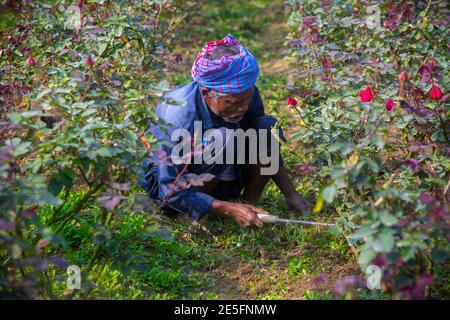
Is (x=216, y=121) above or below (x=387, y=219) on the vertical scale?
below

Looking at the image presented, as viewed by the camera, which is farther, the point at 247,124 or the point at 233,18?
the point at 233,18

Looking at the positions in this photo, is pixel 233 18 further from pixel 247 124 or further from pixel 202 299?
pixel 202 299

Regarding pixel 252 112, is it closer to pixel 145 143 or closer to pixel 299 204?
pixel 299 204

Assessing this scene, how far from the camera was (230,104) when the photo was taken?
3311mm

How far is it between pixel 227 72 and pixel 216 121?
0.30m

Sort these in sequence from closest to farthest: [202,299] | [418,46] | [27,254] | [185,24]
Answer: [27,254]
[202,299]
[418,46]
[185,24]

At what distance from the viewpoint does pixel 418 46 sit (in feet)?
12.2

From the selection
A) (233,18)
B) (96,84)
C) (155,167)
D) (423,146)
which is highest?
(96,84)

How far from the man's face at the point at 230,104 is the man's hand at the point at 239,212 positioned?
16.7 inches

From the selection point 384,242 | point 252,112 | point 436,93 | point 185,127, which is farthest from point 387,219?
point 252,112

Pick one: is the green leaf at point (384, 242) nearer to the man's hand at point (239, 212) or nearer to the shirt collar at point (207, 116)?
the man's hand at point (239, 212)

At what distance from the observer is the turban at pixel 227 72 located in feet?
10.6

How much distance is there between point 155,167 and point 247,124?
546mm

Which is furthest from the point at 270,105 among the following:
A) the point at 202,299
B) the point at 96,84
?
the point at 202,299
